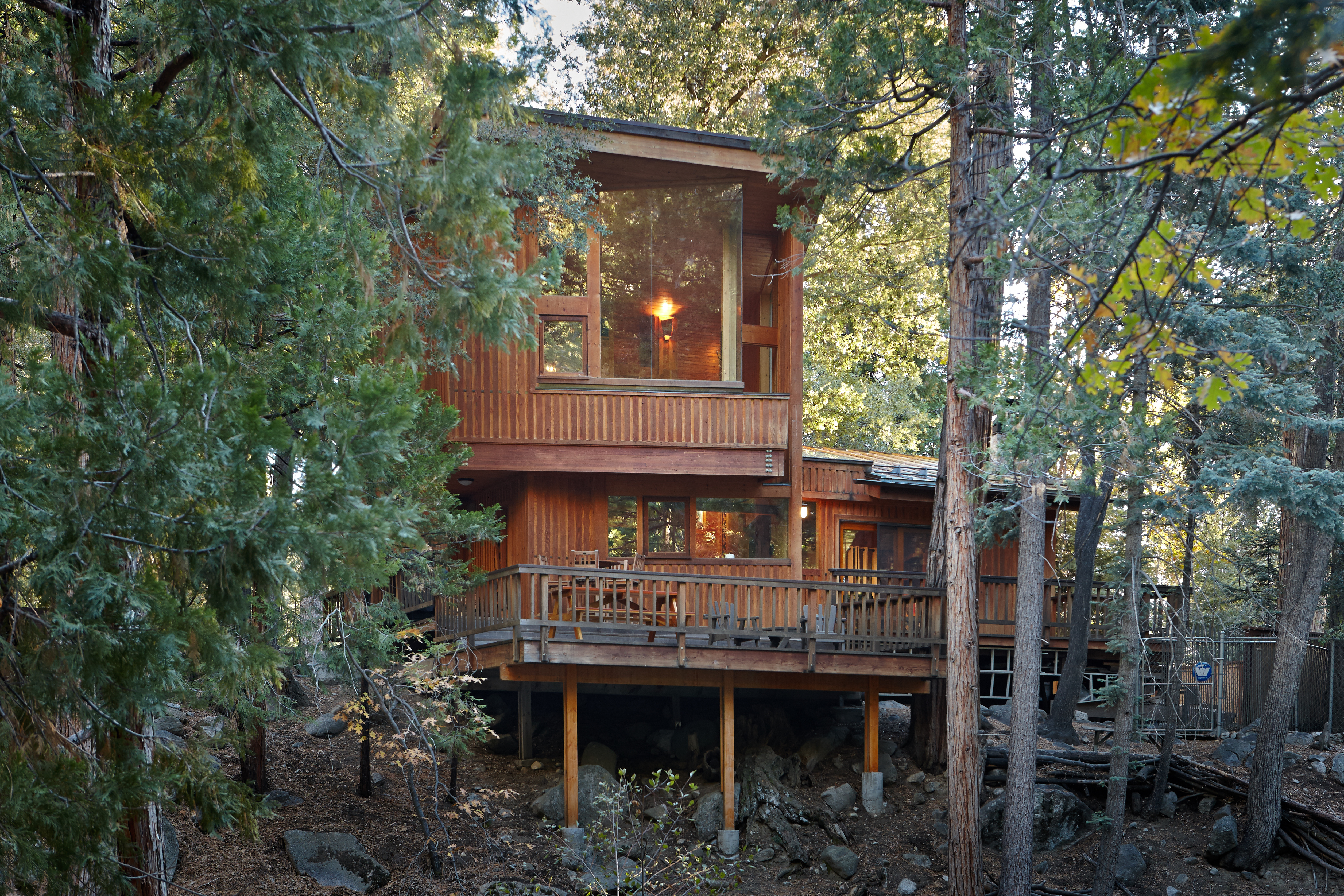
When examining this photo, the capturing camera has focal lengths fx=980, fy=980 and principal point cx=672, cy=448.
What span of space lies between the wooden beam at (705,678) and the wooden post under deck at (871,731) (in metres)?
0.14

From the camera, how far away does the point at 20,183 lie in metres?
5.82

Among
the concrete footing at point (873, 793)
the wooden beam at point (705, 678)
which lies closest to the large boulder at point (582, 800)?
the wooden beam at point (705, 678)

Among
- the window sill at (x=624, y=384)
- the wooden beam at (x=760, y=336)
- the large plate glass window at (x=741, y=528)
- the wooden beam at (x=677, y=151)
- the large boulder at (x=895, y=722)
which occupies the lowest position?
the large boulder at (x=895, y=722)

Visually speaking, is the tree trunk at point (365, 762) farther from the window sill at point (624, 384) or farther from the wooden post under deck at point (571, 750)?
the window sill at point (624, 384)

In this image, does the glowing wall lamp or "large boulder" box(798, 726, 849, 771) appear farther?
the glowing wall lamp

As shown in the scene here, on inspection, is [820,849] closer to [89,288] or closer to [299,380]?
[299,380]

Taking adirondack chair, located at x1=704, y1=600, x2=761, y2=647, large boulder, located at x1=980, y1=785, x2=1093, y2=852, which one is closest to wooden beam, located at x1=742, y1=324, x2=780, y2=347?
adirondack chair, located at x1=704, y1=600, x2=761, y2=647

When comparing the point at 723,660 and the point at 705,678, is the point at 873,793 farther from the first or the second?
the point at 723,660

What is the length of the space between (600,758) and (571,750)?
6.29 feet

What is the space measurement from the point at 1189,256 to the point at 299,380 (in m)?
6.30

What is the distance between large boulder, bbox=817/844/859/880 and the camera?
11953mm

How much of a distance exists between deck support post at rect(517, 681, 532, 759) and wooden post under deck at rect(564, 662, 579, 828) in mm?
2424

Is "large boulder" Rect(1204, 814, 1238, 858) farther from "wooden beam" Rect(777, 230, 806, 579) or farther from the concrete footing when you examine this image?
"wooden beam" Rect(777, 230, 806, 579)

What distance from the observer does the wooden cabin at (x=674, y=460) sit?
41.9 ft
